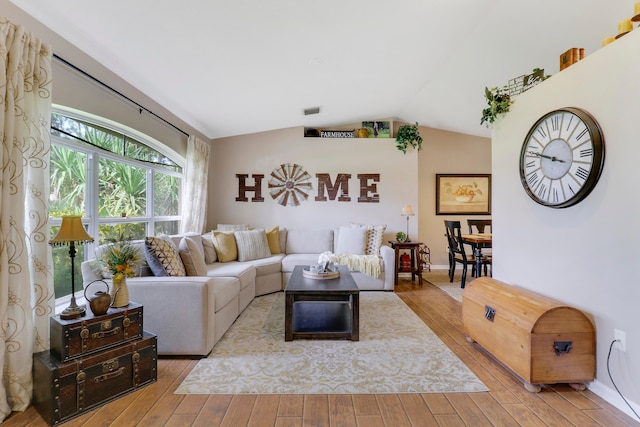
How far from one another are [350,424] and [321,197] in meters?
4.20

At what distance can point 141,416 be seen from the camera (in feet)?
5.73

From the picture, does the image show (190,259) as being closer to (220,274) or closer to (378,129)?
(220,274)

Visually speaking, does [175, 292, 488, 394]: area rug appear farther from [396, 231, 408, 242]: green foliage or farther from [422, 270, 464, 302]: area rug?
[396, 231, 408, 242]: green foliage

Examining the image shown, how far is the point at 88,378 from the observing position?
71.6 inches

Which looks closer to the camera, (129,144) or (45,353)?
(45,353)

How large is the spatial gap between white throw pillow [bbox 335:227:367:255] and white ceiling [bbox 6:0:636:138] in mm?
2017

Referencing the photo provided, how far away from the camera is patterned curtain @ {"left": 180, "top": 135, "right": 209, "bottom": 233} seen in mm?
4531

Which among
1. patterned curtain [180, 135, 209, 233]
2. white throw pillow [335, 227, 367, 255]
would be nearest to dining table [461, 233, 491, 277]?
white throw pillow [335, 227, 367, 255]

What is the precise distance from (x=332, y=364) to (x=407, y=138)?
4.35 m

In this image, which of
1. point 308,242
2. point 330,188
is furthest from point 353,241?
point 330,188

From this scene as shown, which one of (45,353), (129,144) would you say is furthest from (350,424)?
(129,144)

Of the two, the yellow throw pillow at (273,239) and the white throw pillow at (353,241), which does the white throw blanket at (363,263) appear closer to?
the white throw pillow at (353,241)

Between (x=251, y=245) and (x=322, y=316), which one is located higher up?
(x=251, y=245)

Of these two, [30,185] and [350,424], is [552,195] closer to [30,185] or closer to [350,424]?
[350,424]
